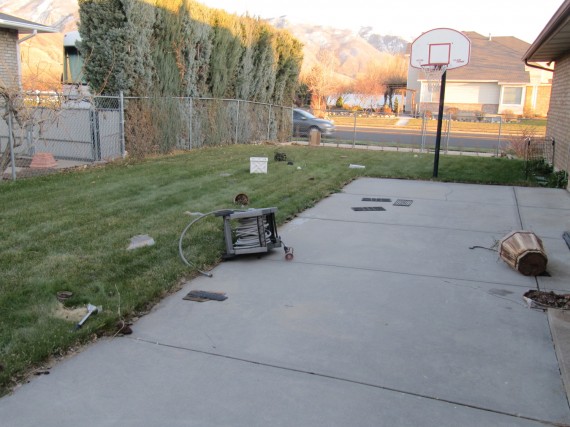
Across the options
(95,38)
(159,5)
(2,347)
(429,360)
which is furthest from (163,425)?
(159,5)

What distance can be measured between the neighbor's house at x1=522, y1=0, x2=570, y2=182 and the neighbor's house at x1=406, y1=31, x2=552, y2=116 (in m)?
29.7

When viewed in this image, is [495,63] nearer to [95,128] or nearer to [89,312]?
[95,128]

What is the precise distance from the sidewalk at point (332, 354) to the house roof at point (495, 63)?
42.8m

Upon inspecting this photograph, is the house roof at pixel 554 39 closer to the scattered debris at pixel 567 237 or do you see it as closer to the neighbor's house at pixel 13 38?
the scattered debris at pixel 567 237

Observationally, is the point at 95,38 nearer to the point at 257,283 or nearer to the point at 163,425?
the point at 257,283

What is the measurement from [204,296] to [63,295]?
4.04 ft

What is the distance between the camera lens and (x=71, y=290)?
4688 millimetres

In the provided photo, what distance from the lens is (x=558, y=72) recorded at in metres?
14.4

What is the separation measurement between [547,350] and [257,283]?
2590mm

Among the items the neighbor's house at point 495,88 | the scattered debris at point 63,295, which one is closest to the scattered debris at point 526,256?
the scattered debris at point 63,295

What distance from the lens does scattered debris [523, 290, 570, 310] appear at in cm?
459

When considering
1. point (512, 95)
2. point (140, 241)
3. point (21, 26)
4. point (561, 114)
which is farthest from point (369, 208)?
point (512, 95)

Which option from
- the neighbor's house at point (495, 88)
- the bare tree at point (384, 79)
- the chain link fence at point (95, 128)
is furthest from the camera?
the bare tree at point (384, 79)

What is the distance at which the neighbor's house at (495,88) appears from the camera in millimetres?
44688
